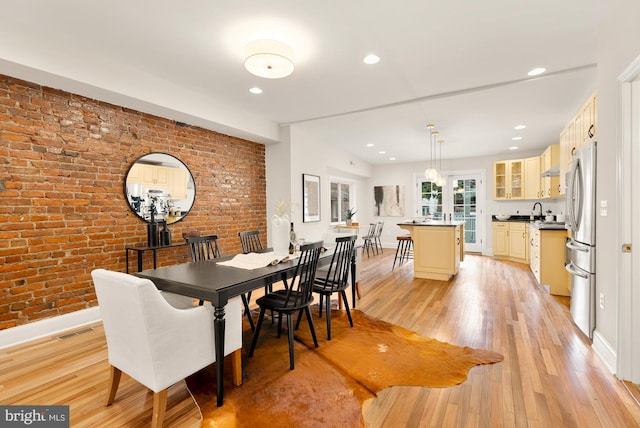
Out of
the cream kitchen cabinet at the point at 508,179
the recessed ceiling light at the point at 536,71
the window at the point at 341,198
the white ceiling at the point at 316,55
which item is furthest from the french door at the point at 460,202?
the recessed ceiling light at the point at 536,71

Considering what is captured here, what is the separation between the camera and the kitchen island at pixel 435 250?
16.3 feet

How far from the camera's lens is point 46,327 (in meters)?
2.93

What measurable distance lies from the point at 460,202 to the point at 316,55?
22.1 feet

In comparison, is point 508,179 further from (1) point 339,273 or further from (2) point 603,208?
(1) point 339,273

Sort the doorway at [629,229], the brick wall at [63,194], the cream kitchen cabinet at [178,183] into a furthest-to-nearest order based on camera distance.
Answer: the cream kitchen cabinet at [178,183], the brick wall at [63,194], the doorway at [629,229]

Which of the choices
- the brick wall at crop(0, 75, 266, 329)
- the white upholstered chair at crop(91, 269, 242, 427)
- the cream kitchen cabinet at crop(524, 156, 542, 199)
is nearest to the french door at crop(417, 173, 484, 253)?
the cream kitchen cabinet at crop(524, 156, 542, 199)

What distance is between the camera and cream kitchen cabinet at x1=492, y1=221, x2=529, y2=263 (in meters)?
6.57

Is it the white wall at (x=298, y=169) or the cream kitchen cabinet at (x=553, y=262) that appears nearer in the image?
the cream kitchen cabinet at (x=553, y=262)

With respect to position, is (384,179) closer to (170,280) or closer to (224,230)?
(224,230)

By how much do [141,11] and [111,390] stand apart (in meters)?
2.64

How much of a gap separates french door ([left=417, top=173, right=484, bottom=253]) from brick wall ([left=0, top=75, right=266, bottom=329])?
22.2 feet

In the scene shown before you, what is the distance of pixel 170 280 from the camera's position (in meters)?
2.10

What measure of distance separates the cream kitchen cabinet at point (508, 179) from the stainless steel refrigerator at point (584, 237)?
178 inches

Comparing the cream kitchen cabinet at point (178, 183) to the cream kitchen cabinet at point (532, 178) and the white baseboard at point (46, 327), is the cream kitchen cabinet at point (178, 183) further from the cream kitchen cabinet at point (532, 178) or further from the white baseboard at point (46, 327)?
the cream kitchen cabinet at point (532, 178)
